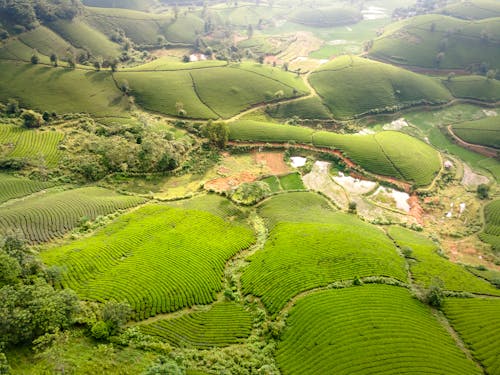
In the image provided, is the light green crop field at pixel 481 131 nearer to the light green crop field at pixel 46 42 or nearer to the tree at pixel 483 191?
the tree at pixel 483 191

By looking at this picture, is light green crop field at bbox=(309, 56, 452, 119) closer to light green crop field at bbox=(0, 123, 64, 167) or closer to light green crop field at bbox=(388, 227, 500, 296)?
light green crop field at bbox=(388, 227, 500, 296)

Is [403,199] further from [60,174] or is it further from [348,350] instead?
[60,174]

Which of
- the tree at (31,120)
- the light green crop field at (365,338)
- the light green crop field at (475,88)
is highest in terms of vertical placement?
the light green crop field at (475,88)

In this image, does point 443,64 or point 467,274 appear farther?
point 443,64

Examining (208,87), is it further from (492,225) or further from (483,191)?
(492,225)

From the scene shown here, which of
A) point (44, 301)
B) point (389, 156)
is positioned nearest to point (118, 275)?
point (44, 301)

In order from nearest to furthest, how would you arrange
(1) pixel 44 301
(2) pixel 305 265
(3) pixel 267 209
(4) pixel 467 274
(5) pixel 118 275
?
(1) pixel 44 301 → (5) pixel 118 275 → (2) pixel 305 265 → (4) pixel 467 274 → (3) pixel 267 209

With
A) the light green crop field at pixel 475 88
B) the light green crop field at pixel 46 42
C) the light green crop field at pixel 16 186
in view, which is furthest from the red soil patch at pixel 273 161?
the light green crop field at pixel 46 42
